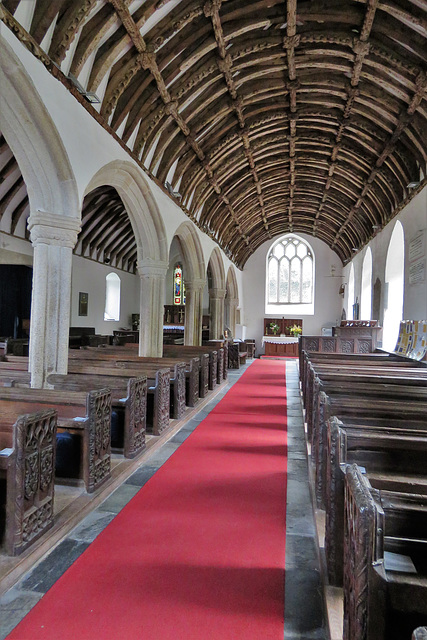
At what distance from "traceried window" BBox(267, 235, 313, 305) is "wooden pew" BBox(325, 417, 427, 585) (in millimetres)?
17483

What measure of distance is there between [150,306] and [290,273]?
12765mm

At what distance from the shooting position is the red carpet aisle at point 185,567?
174 centimetres

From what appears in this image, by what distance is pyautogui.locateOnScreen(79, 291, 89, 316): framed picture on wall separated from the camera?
1306cm

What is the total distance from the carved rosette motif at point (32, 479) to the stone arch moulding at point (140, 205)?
3.97 meters

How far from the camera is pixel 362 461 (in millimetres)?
2076

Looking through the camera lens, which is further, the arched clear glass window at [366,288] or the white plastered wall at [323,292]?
the white plastered wall at [323,292]

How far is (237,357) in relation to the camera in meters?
12.2

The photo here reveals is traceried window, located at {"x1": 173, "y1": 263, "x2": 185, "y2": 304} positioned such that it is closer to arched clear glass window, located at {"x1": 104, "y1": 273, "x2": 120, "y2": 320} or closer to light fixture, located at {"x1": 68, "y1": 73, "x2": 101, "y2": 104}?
arched clear glass window, located at {"x1": 104, "y1": 273, "x2": 120, "y2": 320}

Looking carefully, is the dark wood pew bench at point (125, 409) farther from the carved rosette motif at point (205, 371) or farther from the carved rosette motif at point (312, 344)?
the carved rosette motif at point (312, 344)

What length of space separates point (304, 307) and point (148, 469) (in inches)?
647

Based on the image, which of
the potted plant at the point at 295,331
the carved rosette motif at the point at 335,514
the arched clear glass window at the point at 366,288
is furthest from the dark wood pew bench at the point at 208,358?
the potted plant at the point at 295,331

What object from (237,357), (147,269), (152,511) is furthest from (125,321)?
(152,511)

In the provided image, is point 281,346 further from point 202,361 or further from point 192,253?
point 202,361

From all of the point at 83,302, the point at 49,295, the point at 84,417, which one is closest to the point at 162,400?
the point at 84,417
